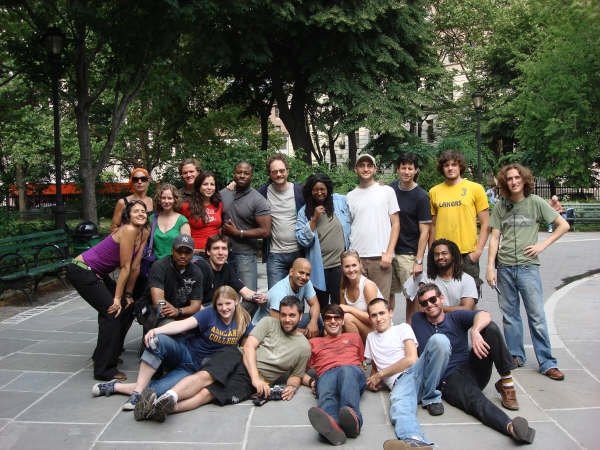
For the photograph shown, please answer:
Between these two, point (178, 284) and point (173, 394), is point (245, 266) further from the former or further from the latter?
point (173, 394)

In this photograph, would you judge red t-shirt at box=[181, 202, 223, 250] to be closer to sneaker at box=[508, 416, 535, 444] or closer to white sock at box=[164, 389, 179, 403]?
white sock at box=[164, 389, 179, 403]

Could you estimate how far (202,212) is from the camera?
6344mm

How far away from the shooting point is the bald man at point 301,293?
570 centimetres

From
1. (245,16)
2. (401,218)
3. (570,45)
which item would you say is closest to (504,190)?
(401,218)

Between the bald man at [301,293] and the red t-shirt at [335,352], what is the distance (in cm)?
32

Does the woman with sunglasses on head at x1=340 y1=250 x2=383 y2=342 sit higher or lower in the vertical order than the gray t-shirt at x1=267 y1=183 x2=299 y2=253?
lower

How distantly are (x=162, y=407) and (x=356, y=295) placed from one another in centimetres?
209

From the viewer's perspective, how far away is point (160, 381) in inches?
206

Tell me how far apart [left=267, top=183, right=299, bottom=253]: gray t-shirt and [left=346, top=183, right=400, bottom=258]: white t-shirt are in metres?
0.61

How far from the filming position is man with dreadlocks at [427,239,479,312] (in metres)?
5.55

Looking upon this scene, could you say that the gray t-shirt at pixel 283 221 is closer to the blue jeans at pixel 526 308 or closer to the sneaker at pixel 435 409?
the blue jeans at pixel 526 308

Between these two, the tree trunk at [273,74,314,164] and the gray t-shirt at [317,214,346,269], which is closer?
the gray t-shirt at [317,214,346,269]

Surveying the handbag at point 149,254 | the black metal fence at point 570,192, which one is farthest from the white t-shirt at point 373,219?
the black metal fence at point 570,192

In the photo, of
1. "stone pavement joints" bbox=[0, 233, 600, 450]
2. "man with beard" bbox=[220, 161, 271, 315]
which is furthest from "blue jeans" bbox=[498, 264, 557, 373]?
"man with beard" bbox=[220, 161, 271, 315]
